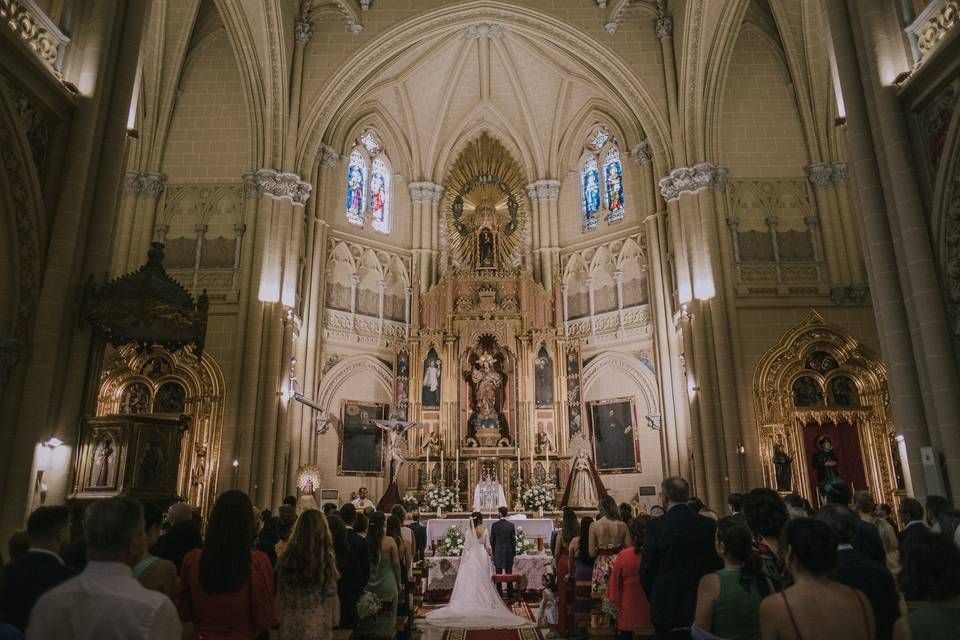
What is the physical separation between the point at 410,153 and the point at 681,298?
1186 centimetres

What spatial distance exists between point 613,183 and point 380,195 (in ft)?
27.0

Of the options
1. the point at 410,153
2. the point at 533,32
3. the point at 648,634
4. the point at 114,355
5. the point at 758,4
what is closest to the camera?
the point at 648,634

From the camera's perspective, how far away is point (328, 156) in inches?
862

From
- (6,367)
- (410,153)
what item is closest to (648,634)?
(6,367)

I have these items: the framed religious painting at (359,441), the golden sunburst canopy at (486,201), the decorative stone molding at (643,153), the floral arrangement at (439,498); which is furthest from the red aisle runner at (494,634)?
the decorative stone molding at (643,153)

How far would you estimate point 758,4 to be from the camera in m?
19.6

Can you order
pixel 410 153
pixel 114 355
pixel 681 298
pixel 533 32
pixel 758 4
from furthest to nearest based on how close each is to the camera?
pixel 410 153 → pixel 533 32 → pixel 758 4 → pixel 681 298 → pixel 114 355

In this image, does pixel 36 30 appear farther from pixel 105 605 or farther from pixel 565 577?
pixel 565 577

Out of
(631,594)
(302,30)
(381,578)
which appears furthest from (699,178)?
(381,578)

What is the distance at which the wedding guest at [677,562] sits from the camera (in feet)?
14.6

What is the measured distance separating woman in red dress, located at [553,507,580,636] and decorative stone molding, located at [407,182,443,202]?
57.4ft

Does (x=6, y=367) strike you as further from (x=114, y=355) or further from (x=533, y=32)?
(x=533, y=32)

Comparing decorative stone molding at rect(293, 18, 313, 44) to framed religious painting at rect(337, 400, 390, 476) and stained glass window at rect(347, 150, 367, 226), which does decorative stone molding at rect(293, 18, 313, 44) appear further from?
framed religious painting at rect(337, 400, 390, 476)

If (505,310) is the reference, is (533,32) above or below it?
above
